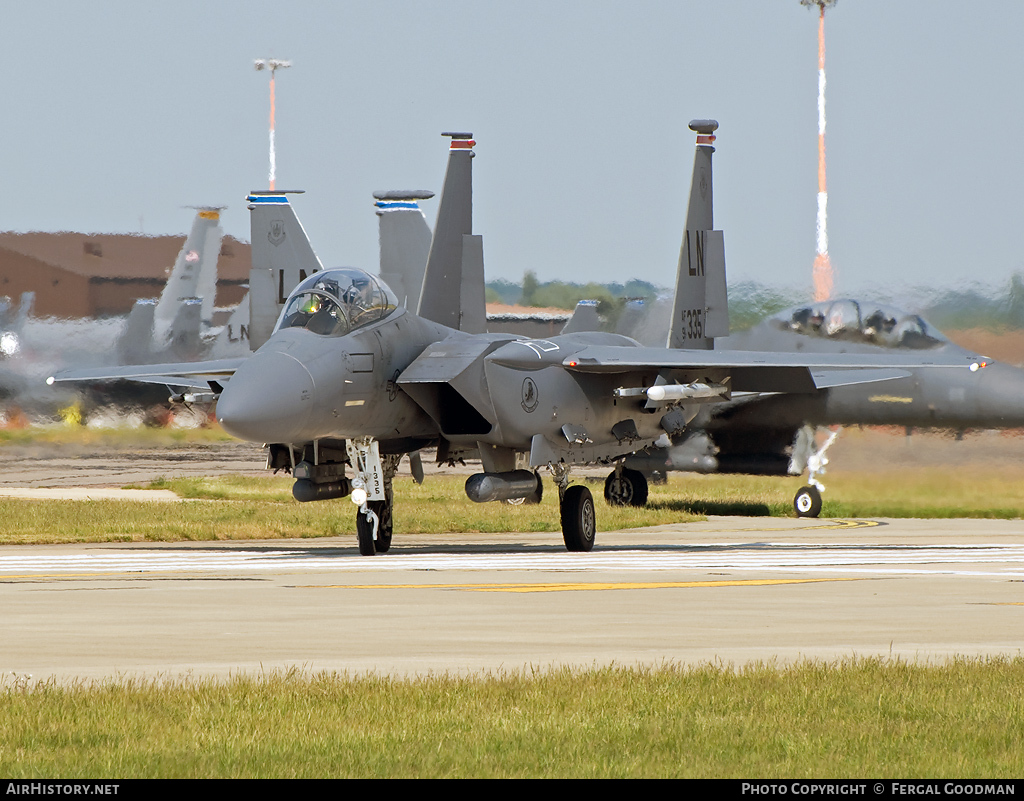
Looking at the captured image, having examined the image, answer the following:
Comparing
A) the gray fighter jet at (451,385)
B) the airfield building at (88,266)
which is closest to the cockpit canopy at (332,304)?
the gray fighter jet at (451,385)

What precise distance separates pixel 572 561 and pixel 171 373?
20.6 feet

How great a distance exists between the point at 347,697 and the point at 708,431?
23111 mm

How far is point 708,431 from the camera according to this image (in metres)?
29.8

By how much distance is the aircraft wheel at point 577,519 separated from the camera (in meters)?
19.1

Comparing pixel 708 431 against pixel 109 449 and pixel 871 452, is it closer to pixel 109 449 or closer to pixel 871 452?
pixel 871 452

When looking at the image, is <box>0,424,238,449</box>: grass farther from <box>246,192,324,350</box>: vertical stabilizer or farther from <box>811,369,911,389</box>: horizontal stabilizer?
<box>811,369,911,389</box>: horizontal stabilizer

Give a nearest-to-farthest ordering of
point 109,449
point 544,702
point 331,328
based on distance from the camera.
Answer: point 544,702 < point 331,328 < point 109,449

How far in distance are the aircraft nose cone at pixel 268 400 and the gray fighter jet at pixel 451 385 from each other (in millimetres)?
15

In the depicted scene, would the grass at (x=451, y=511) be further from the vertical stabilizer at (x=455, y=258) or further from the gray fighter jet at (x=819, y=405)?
the vertical stabilizer at (x=455, y=258)

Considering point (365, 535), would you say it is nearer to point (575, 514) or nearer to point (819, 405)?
point (575, 514)

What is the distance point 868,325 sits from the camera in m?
26.7

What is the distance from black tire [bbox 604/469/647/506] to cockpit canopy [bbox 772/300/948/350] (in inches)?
154

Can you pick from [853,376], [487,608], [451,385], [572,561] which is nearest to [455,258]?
[451,385]
